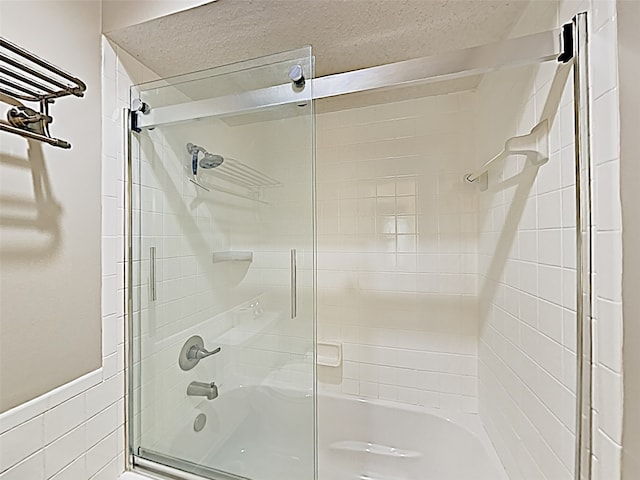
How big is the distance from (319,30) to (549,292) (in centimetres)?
118

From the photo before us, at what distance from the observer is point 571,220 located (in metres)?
0.92

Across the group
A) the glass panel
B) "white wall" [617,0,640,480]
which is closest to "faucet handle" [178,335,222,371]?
the glass panel

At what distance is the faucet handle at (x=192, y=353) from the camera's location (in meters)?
1.40

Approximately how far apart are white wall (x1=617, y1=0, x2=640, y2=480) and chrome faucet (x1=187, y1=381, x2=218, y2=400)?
123cm

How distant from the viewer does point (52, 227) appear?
1.04 metres

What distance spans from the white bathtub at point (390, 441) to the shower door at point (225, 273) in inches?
29.7

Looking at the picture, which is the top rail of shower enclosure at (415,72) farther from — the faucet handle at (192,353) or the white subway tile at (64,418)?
the white subway tile at (64,418)

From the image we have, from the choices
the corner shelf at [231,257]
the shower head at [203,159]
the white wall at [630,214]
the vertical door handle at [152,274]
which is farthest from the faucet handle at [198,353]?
the white wall at [630,214]

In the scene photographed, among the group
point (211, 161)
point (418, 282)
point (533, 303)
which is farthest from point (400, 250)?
point (211, 161)

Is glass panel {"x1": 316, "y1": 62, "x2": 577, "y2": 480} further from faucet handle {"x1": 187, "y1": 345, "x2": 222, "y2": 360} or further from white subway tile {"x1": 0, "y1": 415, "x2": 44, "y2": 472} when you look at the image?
white subway tile {"x1": 0, "y1": 415, "x2": 44, "y2": 472}

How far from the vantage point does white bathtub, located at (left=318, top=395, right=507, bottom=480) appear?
5.61ft

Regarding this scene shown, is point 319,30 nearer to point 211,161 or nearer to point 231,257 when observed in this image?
point 211,161

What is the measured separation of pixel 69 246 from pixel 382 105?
163 cm

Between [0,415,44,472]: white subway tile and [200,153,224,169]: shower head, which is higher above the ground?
[200,153,224,169]: shower head
